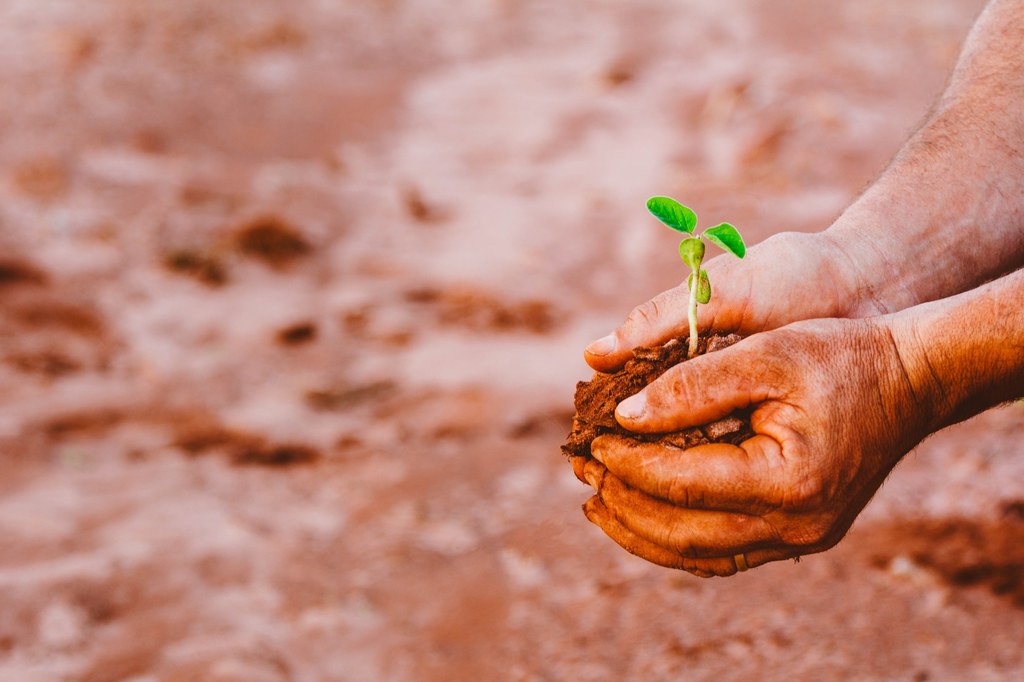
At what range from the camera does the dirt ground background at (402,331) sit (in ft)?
7.20

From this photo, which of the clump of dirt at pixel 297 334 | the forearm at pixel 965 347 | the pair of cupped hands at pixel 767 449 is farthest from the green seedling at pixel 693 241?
the clump of dirt at pixel 297 334

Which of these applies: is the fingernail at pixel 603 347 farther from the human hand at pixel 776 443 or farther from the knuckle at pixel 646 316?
the human hand at pixel 776 443

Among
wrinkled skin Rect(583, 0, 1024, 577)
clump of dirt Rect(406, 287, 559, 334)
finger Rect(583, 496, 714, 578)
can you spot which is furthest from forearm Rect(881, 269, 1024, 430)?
clump of dirt Rect(406, 287, 559, 334)

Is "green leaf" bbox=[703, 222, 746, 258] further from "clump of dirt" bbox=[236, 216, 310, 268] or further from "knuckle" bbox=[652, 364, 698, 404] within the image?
"clump of dirt" bbox=[236, 216, 310, 268]

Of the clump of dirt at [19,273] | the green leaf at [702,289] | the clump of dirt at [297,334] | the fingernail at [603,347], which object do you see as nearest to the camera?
the green leaf at [702,289]

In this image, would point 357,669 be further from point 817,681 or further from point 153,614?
point 817,681

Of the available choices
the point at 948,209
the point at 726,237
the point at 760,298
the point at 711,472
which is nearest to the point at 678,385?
the point at 711,472

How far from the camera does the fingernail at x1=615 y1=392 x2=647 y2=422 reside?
141 cm

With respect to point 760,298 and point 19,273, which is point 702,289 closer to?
point 760,298

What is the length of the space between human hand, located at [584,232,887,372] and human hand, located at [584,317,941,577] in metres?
0.21

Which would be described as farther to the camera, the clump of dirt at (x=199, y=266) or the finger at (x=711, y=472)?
the clump of dirt at (x=199, y=266)

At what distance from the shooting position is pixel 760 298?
5.55 ft

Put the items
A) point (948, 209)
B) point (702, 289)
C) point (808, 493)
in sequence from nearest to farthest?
point (808, 493)
point (702, 289)
point (948, 209)

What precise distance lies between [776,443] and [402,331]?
2.49 m
